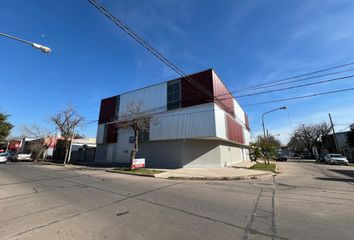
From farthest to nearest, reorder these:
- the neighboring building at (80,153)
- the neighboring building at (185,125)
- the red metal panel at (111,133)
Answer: the neighboring building at (80,153)
the red metal panel at (111,133)
the neighboring building at (185,125)

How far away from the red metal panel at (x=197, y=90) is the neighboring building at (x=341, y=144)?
3221 cm

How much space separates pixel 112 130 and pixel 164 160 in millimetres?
11211

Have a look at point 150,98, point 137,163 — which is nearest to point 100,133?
point 150,98

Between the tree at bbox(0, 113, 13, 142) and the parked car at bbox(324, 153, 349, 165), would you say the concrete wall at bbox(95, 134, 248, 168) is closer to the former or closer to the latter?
the parked car at bbox(324, 153, 349, 165)

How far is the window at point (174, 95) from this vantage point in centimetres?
2252

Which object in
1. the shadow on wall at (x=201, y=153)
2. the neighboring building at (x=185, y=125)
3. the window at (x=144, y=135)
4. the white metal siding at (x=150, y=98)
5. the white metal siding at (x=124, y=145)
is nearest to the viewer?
the neighboring building at (x=185, y=125)

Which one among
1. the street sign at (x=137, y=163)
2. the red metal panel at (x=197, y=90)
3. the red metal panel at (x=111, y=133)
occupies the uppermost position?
the red metal panel at (x=197, y=90)

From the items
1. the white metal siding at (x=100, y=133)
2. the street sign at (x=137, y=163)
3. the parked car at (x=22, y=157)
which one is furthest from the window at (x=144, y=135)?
the parked car at (x=22, y=157)

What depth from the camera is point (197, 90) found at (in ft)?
69.2

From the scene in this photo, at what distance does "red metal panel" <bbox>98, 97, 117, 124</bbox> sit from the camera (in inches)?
1177

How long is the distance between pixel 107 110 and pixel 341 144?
5702cm

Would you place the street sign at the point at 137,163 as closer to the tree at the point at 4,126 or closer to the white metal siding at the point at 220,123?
the white metal siding at the point at 220,123

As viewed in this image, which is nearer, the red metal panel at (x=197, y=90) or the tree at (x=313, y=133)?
the red metal panel at (x=197, y=90)

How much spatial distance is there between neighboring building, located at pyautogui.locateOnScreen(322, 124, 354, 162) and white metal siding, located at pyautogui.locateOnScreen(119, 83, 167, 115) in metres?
35.4
